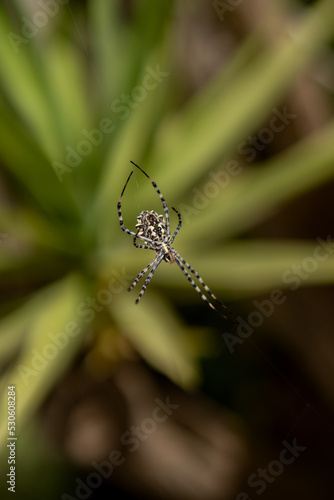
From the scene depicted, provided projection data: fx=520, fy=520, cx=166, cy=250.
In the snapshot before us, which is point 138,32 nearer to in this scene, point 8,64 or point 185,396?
point 8,64

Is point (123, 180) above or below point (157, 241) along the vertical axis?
above

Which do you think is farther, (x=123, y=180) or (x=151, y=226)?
(x=123, y=180)

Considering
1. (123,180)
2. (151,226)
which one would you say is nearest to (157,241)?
(151,226)

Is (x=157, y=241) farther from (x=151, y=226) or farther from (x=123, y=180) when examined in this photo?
(x=123, y=180)
